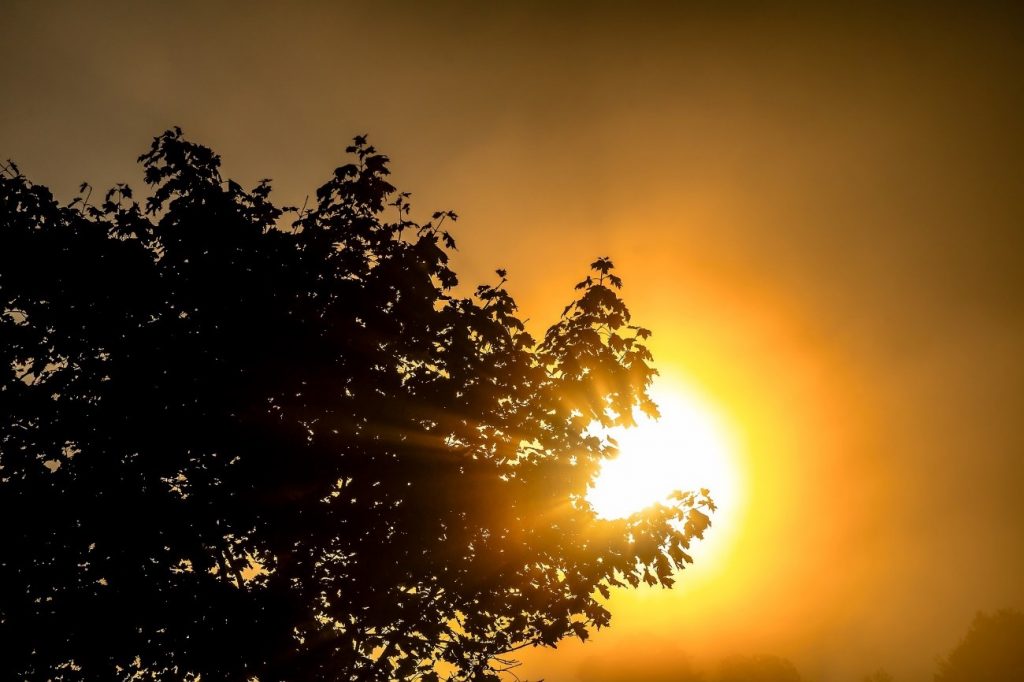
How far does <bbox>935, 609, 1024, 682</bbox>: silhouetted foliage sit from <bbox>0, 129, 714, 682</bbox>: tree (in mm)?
98016

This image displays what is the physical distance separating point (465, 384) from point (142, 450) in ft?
19.4

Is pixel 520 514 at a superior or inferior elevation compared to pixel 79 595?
superior

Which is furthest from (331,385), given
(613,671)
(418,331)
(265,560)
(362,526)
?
(613,671)

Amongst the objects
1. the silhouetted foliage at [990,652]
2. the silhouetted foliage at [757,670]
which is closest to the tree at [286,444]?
the silhouetted foliage at [990,652]

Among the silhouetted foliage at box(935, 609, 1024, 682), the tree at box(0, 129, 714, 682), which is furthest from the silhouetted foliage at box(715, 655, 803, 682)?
the tree at box(0, 129, 714, 682)

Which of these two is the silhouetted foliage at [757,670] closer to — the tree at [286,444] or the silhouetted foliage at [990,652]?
the silhouetted foliage at [990,652]

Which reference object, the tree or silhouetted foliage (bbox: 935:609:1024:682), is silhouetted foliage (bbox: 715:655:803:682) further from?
the tree

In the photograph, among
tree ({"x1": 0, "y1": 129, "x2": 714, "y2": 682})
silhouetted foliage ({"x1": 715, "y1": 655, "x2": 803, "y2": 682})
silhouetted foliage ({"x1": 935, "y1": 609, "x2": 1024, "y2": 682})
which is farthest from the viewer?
silhouetted foliage ({"x1": 715, "y1": 655, "x2": 803, "y2": 682})

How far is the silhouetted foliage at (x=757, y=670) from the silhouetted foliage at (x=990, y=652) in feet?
170

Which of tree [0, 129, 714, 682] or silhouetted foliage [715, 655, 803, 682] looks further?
silhouetted foliage [715, 655, 803, 682]

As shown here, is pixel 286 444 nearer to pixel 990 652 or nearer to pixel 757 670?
pixel 990 652

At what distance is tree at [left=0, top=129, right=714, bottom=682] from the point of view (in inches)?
336

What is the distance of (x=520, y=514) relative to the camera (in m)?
9.62

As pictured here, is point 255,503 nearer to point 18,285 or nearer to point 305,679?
point 305,679
